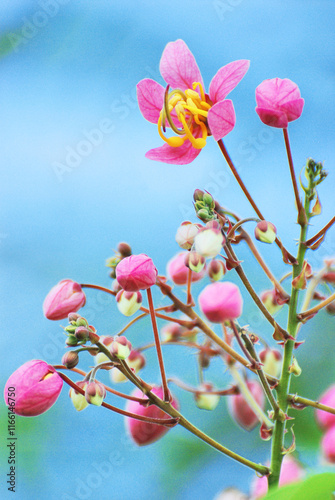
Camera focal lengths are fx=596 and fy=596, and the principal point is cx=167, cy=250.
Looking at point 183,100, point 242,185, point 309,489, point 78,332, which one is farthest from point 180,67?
point 309,489

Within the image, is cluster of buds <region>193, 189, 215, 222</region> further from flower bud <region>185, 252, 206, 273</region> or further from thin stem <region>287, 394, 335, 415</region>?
thin stem <region>287, 394, 335, 415</region>

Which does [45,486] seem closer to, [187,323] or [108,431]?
[108,431]

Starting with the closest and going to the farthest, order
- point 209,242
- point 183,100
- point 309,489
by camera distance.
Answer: point 309,489 → point 209,242 → point 183,100

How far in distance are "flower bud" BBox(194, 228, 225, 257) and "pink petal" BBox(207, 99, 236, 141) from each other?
85mm

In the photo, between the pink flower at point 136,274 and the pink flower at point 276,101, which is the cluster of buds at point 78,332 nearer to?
the pink flower at point 136,274

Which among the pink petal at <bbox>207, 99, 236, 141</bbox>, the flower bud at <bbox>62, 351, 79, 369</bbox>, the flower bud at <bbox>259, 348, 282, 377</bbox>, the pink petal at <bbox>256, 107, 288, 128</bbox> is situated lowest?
the flower bud at <bbox>62, 351, 79, 369</bbox>

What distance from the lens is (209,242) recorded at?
1.29 ft

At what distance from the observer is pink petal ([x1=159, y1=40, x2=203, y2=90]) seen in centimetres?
51

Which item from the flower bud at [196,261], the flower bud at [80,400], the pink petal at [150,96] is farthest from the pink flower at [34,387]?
the pink petal at [150,96]

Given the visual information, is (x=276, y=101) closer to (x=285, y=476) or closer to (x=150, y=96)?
(x=150, y=96)

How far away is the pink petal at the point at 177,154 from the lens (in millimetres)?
484

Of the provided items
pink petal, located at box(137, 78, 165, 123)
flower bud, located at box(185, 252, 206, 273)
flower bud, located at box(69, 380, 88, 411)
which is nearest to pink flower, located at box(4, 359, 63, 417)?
flower bud, located at box(69, 380, 88, 411)

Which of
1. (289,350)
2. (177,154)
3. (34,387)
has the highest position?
(177,154)

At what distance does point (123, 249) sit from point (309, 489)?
0.91 ft
